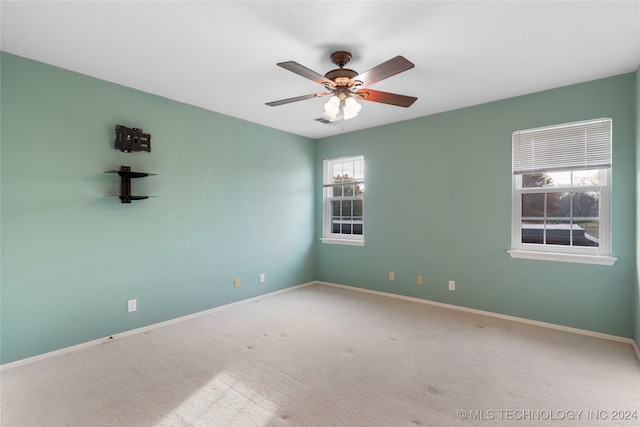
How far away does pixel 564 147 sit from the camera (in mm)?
3344

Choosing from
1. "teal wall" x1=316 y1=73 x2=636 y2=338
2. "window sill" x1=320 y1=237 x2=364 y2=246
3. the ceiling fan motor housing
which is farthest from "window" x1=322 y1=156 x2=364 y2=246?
the ceiling fan motor housing

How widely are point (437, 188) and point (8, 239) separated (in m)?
4.42

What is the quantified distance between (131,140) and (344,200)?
3134 millimetres

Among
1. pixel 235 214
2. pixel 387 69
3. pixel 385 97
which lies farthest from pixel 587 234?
pixel 235 214

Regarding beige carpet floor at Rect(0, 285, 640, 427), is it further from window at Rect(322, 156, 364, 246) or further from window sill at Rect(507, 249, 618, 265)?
window at Rect(322, 156, 364, 246)

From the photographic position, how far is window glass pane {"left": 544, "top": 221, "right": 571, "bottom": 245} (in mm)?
3360

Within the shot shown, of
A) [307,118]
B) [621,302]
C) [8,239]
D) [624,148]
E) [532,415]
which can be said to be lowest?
[532,415]

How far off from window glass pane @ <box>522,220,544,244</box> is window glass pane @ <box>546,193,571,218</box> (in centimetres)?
15

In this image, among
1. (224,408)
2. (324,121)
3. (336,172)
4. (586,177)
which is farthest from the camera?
(336,172)

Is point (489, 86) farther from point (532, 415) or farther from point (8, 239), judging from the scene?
point (8, 239)

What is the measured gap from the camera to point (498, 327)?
3389 millimetres

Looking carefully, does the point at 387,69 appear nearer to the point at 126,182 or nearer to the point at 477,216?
the point at 477,216

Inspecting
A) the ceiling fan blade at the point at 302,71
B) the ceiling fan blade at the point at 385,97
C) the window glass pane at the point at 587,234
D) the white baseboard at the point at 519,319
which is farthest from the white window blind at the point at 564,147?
the ceiling fan blade at the point at 302,71

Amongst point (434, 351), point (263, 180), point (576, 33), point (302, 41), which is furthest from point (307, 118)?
point (434, 351)
